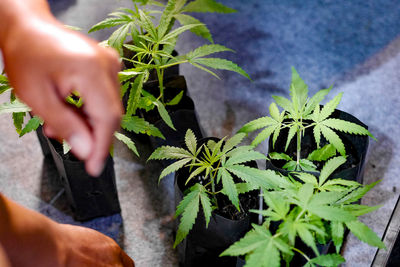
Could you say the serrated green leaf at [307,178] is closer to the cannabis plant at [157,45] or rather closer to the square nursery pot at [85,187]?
the cannabis plant at [157,45]

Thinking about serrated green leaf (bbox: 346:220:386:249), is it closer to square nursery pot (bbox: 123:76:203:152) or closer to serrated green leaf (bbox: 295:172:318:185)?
serrated green leaf (bbox: 295:172:318:185)

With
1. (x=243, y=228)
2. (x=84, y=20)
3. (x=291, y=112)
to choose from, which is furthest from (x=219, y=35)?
(x=243, y=228)

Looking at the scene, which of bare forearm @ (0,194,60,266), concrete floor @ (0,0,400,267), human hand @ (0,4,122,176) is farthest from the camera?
concrete floor @ (0,0,400,267)

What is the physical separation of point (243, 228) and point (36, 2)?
72 cm

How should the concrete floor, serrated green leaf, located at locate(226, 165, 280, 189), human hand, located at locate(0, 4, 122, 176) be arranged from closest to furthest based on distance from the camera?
human hand, located at locate(0, 4, 122, 176) < serrated green leaf, located at locate(226, 165, 280, 189) < the concrete floor

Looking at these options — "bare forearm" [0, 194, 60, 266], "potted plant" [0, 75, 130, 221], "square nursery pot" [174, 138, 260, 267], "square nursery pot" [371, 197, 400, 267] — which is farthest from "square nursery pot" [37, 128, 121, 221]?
"square nursery pot" [371, 197, 400, 267]

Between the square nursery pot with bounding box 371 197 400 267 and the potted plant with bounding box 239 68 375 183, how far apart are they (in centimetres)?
26

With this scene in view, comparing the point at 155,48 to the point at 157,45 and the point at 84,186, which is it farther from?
the point at 84,186

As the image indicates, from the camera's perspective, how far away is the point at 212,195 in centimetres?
108

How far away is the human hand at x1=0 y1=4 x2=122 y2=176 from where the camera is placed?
0.37 meters

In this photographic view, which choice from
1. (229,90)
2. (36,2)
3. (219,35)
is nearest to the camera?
(36,2)

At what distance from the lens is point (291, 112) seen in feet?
3.47

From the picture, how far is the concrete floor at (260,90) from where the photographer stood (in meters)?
1.35

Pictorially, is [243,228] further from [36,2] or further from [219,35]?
[219,35]
